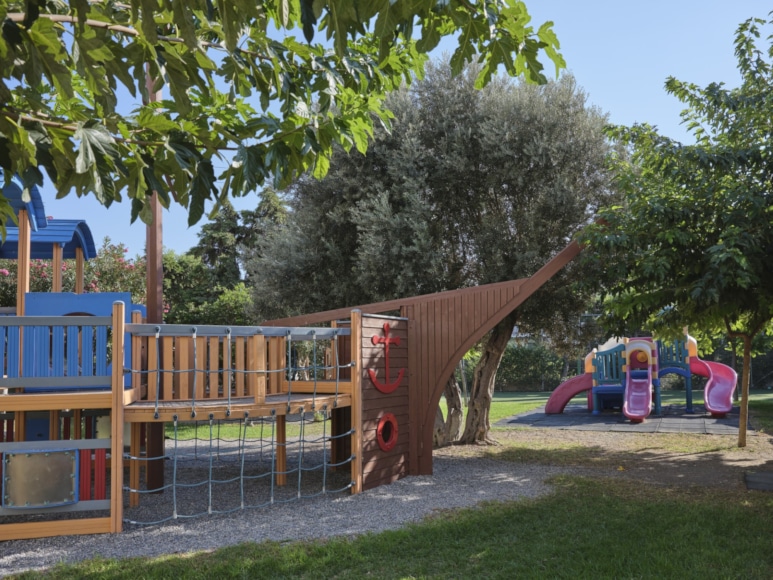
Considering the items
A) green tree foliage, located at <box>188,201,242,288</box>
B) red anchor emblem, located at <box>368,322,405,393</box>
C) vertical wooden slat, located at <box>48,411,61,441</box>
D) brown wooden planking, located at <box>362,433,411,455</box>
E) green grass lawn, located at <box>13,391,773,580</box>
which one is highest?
green tree foliage, located at <box>188,201,242,288</box>

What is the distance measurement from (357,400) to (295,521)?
1698 millimetres

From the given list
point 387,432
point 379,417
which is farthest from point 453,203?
point 379,417

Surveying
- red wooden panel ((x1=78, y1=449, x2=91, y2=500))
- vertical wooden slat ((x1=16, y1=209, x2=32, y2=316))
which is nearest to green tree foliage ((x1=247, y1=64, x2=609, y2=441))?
vertical wooden slat ((x1=16, y1=209, x2=32, y2=316))

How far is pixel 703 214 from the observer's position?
815 centimetres

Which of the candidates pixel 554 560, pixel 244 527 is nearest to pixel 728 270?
pixel 554 560

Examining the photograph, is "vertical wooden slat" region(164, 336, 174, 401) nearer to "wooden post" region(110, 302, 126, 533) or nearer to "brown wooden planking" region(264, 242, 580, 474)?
"wooden post" region(110, 302, 126, 533)

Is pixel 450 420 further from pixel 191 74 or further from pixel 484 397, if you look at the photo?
pixel 191 74

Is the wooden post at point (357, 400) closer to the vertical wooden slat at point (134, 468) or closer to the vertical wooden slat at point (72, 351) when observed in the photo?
the vertical wooden slat at point (134, 468)

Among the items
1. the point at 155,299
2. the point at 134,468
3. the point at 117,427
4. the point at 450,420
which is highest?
the point at 155,299

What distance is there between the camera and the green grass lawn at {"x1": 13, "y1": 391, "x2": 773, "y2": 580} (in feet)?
14.8

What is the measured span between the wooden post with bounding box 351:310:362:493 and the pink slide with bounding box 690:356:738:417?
1143 centimetres

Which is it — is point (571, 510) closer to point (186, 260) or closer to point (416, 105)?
point (416, 105)

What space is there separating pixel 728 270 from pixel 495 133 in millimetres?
4649

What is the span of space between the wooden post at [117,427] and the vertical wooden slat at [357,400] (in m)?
2.51
